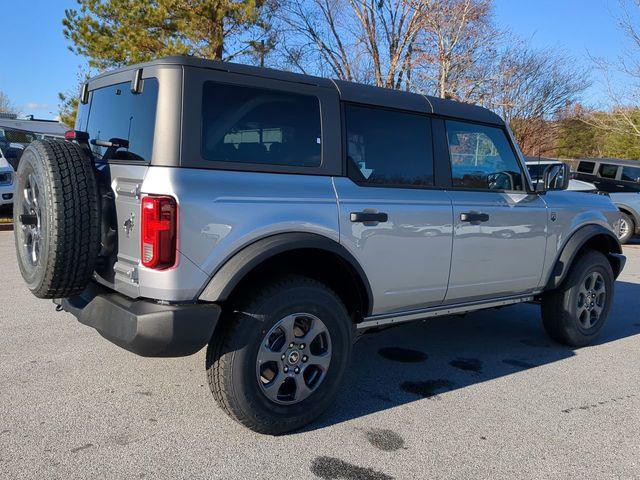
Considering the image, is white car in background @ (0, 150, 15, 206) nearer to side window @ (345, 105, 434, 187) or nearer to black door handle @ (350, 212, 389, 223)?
side window @ (345, 105, 434, 187)

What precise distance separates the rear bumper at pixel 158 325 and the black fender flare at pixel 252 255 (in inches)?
3.5

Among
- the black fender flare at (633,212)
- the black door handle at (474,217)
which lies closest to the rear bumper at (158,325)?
the black door handle at (474,217)

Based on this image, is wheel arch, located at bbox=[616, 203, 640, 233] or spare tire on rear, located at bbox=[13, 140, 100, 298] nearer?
spare tire on rear, located at bbox=[13, 140, 100, 298]

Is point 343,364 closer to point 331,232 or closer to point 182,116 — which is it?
point 331,232

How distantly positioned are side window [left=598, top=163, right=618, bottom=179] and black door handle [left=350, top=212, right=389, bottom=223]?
40.5 feet

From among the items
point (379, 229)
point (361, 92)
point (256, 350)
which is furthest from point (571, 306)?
point (256, 350)

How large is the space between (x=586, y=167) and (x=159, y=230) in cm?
1407

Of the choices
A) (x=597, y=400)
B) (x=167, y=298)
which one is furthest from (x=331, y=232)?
(x=597, y=400)

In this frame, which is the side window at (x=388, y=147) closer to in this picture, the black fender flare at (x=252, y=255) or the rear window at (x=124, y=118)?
the black fender flare at (x=252, y=255)

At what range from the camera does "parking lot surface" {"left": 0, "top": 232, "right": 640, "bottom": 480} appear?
289 centimetres

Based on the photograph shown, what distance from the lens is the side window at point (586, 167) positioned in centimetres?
1427

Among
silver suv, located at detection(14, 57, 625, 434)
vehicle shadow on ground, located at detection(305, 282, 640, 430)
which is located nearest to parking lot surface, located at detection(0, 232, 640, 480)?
vehicle shadow on ground, located at detection(305, 282, 640, 430)

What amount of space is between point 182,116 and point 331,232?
3.45 ft

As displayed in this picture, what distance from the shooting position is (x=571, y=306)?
16.2 ft
